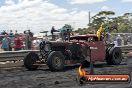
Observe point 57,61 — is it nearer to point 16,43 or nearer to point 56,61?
point 56,61

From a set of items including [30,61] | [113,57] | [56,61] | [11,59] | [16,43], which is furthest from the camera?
[16,43]

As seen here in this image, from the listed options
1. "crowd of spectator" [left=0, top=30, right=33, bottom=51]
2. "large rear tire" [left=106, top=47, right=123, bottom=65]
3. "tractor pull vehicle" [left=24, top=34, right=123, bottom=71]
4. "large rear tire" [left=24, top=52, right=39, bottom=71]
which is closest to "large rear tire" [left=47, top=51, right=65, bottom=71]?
"tractor pull vehicle" [left=24, top=34, right=123, bottom=71]

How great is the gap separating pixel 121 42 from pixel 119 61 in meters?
8.22

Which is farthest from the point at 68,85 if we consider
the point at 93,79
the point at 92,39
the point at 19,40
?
the point at 19,40

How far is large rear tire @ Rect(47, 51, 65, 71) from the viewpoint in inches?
539

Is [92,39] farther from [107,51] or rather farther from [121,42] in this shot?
[121,42]

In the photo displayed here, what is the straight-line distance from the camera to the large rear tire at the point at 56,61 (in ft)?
45.0

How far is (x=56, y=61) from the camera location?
548 inches

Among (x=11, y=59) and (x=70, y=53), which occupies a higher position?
(x=70, y=53)

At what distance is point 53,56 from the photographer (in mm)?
13789

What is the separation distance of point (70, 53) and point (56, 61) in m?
1.24

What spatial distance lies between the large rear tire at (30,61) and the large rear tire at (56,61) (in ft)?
4.40

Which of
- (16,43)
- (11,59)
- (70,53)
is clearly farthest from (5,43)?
(70,53)

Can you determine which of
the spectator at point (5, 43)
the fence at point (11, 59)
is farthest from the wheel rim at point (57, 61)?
the spectator at point (5, 43)
